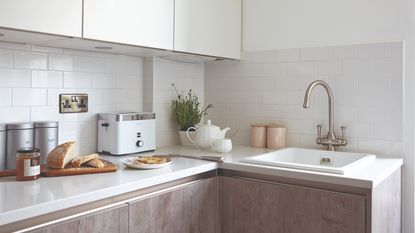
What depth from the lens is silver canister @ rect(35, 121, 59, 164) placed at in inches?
67.9

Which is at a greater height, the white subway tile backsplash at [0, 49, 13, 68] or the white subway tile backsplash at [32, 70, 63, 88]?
the white subway tile backsplash at [0, 49, 13, 68]

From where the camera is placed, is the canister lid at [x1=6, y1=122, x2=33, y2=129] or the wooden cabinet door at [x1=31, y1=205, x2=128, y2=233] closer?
the wooden cabinet door at [x1=31, y1=205, x2=128, y2=233]

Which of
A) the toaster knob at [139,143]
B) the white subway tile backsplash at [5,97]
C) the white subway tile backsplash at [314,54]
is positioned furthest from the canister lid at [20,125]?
the white subway tile backsplash at [314,54]

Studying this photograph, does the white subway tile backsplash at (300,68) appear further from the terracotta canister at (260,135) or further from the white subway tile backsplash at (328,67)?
the terracotta canister at (260,135)

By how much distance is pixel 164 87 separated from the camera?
2.45m

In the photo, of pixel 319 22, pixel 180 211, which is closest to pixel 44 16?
pixel 180 211

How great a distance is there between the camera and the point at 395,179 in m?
1.89

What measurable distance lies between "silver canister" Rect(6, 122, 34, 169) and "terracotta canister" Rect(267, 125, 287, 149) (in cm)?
134

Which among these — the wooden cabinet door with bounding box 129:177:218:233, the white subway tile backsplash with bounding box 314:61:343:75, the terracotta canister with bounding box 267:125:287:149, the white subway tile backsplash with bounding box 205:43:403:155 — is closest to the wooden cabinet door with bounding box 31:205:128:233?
the wooden cabinet door with bounding box 129:177:218:233

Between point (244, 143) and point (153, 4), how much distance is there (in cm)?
112

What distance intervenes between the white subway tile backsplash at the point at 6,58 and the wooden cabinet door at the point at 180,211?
85 cm

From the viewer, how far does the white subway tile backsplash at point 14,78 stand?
168 cm

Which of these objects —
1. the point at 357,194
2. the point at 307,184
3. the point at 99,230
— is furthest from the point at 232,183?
the point at 99,230

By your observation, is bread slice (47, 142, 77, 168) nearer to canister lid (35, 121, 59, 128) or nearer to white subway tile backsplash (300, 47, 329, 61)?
canister lid (35, 121, 59, 128)
